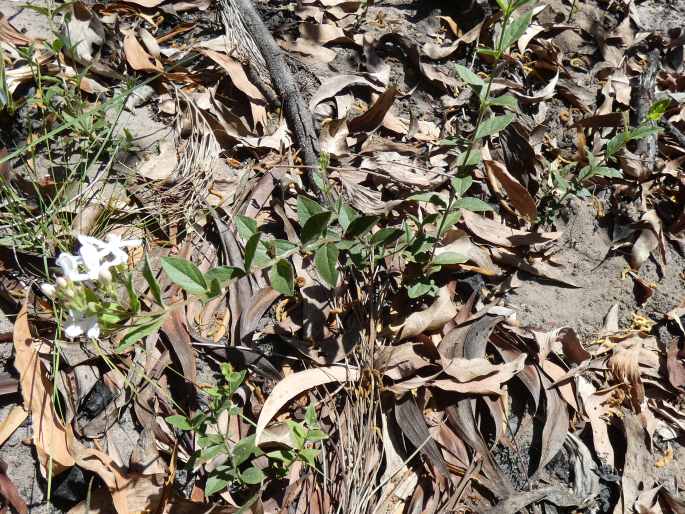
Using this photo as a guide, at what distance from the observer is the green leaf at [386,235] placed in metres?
1.89

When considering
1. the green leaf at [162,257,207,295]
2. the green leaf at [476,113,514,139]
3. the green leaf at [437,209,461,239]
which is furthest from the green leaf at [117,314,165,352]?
the green leaf at [476,113,514,139]

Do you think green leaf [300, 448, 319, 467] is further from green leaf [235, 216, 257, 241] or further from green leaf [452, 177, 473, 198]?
green leaf [452, 177, 473, 198]

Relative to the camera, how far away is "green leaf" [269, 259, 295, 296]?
1.71 m

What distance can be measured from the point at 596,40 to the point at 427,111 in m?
1.10

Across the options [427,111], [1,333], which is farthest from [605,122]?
[1,333]

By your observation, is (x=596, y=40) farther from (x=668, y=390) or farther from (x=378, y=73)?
(x=668, y=390)

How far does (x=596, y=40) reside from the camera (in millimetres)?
3084

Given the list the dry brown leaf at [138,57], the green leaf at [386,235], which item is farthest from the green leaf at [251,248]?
the dry brown leaf at [138,57]

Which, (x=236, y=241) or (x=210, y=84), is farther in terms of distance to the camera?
(x=210, y=84)

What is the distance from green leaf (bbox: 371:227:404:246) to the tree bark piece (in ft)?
1.63

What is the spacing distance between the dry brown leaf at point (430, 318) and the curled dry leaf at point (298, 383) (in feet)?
0.76

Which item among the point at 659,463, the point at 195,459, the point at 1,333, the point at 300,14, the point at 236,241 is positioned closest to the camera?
the point at 195,459

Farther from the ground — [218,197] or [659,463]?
[218,197]

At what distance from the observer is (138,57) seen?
2557 millimetres
